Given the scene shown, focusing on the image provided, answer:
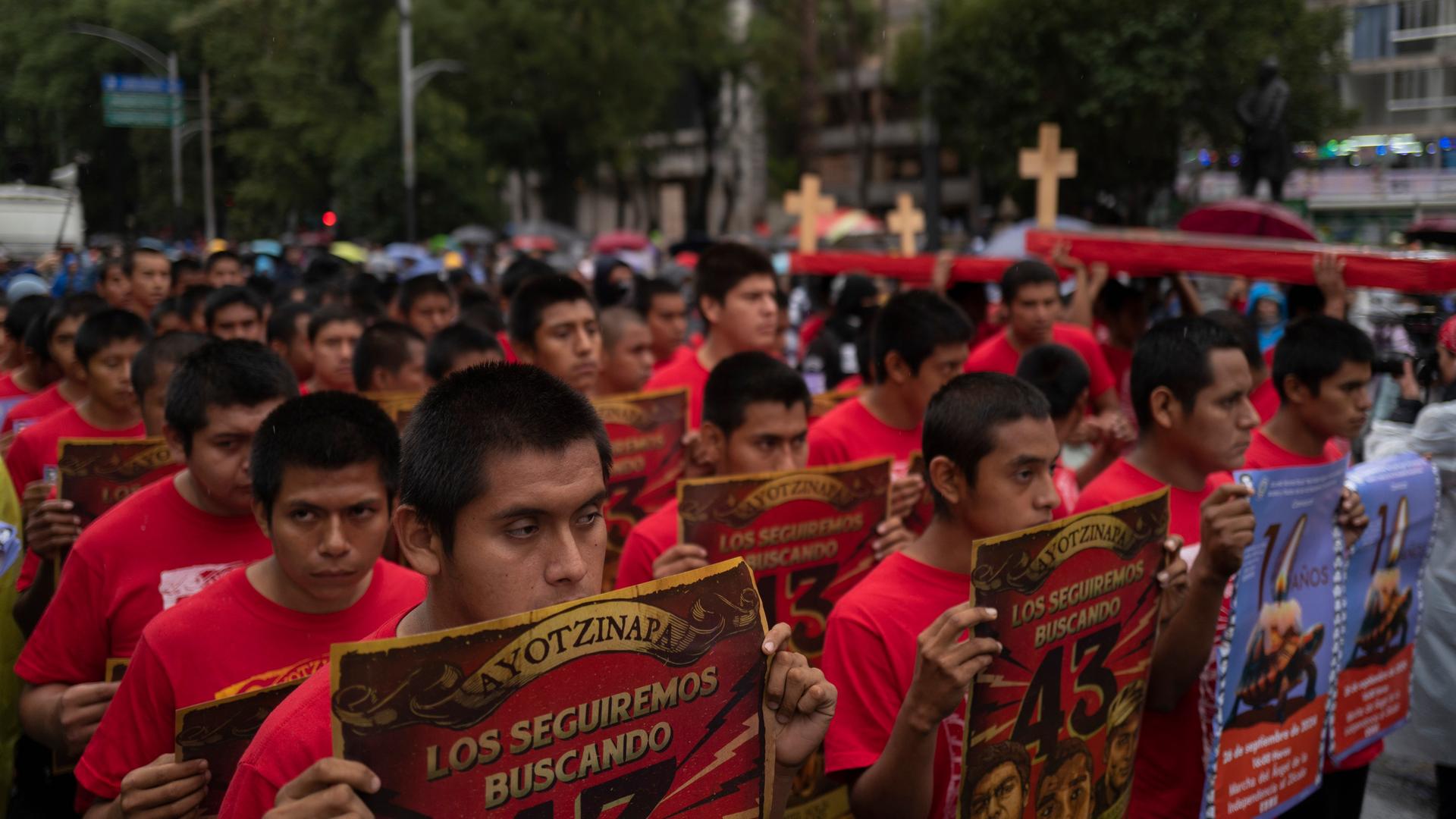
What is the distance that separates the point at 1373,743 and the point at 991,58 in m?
25.3

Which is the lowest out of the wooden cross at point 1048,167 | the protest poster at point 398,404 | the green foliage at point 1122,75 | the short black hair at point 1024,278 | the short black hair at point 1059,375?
the protest poster at point 398,404

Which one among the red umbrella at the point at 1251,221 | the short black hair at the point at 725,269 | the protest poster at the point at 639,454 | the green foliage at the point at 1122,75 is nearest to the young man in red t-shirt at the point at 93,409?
the protest poster at the point at 639,454

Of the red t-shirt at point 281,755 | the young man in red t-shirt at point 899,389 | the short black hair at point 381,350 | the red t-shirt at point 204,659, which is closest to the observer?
the red t-shirt at point 281,755

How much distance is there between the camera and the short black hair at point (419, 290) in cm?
798

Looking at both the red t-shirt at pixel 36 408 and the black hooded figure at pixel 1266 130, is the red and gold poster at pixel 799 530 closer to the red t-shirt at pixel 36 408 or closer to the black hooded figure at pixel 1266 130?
the red t-shirt at pixel 36 408

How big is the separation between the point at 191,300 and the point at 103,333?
2.58 m

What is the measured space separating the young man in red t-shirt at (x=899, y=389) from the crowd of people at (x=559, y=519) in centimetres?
1

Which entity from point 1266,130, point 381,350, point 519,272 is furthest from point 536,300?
point 1266,130

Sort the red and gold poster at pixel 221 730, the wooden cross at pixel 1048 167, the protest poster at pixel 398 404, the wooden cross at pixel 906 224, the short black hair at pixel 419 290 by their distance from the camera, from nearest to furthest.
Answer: the red and gold poster at pixel 221 730
the protest poster at pixel 398 404
the short black hair at pixel 419 290
the wooden cross at pixel 1048 167
the wooden cross at pixel 906 224

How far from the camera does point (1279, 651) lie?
329cm

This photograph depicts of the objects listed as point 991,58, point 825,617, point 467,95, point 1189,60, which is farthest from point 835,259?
point 467,95

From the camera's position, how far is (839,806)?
3.33 m

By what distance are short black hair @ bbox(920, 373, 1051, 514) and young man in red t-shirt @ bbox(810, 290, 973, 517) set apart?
5.61 ft

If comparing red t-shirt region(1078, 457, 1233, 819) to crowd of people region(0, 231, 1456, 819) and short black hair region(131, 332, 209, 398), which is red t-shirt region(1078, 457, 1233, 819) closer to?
crowd of people region(0, 231, 1456, 819)
